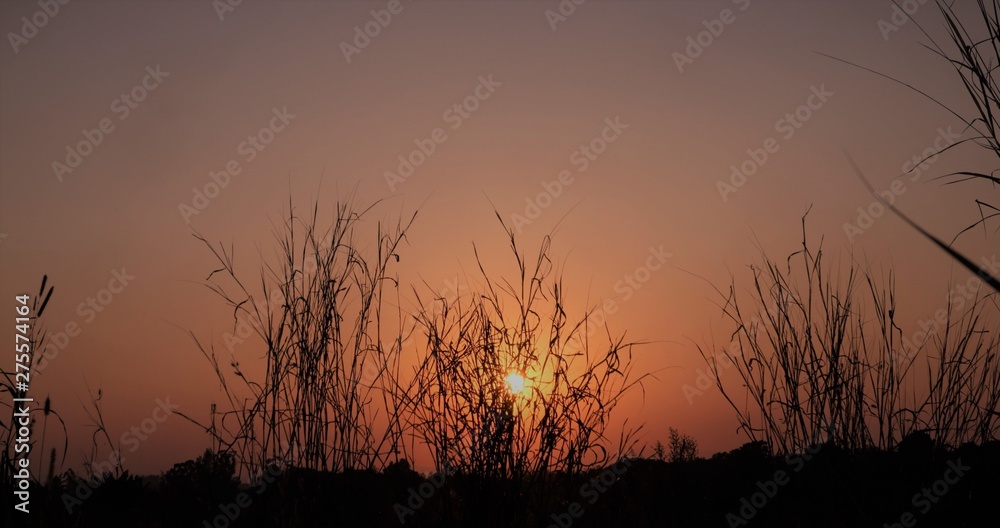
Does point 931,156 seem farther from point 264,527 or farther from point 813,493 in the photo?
point 264,527

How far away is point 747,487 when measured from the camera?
12.0 ft

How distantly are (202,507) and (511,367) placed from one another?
145 cm

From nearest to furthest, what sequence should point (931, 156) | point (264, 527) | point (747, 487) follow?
point (931, 156)
point (264, 527)
point (747, 487)

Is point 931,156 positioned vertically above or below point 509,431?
above

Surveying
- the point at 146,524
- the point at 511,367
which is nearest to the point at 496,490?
the point at 511,367
